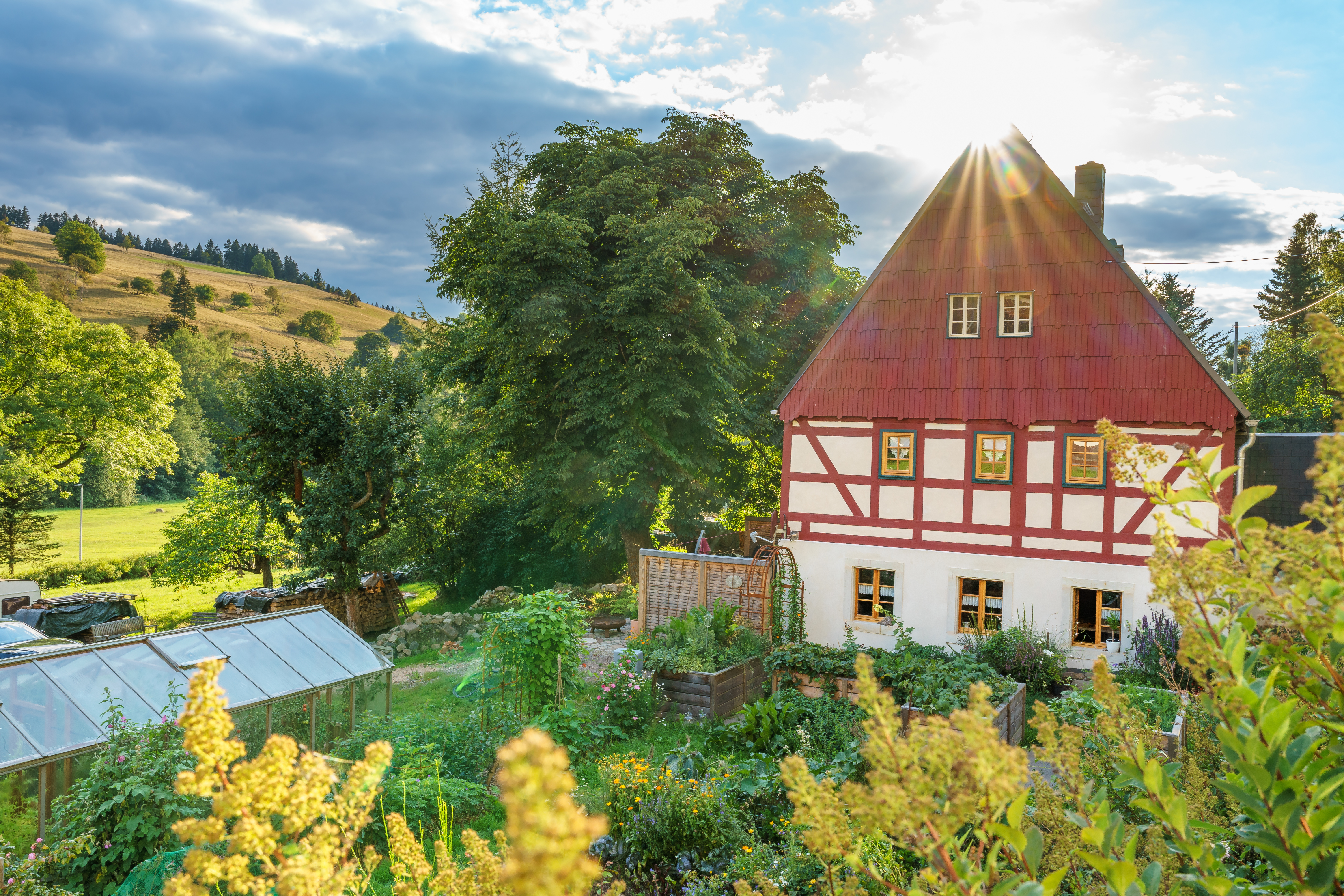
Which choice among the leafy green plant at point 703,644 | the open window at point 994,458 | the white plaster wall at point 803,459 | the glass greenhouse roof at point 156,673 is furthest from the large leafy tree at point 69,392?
the open window at point 994,458

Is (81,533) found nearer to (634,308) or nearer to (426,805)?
(634,308)

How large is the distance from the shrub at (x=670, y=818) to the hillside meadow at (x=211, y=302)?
166 feet

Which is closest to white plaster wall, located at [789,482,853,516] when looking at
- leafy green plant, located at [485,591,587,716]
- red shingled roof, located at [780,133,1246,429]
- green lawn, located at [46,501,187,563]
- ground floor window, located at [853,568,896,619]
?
ground floor window, located at [853,568,896,619]

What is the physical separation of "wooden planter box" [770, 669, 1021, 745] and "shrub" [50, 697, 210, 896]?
5556 millimetres

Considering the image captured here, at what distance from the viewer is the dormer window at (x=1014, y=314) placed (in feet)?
40.0

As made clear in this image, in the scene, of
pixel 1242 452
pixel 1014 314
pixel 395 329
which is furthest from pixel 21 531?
pixel 395 329

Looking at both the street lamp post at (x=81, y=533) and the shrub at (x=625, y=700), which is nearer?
the shrub at (x=625, y=700)

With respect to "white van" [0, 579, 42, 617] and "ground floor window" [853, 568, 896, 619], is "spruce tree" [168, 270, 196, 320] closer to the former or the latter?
"white van" [0, 579, 42, 617]

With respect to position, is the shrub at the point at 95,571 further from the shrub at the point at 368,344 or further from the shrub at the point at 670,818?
the shrub at the point at 368,344

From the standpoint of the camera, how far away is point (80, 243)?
67.9 meters

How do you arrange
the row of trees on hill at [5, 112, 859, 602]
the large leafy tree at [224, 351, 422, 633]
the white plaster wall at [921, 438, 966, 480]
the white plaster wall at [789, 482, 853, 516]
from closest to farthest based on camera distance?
the white plaster wall at [921, 438, 966, 480]
the white plaster wall at [789, 482, 853, 516]
the row of trees on hill at [5, 112, 859, 602]
the large leafy tree at [224, 351, 422, 633]

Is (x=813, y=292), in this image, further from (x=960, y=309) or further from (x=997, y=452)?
(x=997, y=452)

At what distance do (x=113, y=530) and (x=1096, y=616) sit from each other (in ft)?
140

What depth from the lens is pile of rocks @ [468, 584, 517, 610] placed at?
1997cm
